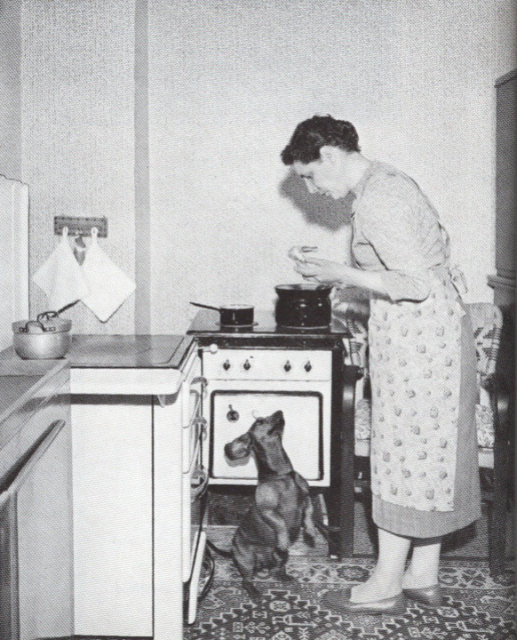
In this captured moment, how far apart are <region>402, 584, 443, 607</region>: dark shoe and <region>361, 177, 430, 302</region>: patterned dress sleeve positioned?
3.24ft

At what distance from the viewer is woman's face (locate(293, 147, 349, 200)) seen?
8.05ft

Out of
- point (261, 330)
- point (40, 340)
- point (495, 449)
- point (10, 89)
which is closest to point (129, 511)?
point (40, 340)

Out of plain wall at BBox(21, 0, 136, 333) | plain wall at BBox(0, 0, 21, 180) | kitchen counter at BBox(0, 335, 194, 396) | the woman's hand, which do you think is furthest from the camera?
A: plain wall at BBox(21, 0, 136, 333)

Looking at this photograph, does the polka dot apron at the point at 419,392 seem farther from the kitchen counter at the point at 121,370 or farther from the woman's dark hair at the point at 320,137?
the kitchen counter at the point at 121,370

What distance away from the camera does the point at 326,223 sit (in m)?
3.83

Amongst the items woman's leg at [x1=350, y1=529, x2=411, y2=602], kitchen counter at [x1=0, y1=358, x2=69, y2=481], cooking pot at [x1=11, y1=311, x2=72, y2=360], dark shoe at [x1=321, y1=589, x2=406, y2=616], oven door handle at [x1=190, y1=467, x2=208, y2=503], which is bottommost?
dark shoe at [x1=321, y1=589, x2=406, y2=616]

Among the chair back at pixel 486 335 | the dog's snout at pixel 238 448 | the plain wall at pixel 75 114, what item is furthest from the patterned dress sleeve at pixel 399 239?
the plain wall at pixel 75 114

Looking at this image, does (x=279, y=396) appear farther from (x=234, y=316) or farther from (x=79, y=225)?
(x=79, y=225)

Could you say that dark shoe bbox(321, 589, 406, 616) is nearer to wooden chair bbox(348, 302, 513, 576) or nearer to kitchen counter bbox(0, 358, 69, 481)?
wooden chair bbox(348, 302, 513, 576)

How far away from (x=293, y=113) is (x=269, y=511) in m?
2.02

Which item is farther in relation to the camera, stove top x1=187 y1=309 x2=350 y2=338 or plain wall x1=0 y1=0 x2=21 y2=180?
stove top x1=187 y1=309 x2=350 y2=338

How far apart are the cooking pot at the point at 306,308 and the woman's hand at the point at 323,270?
2.08 feet

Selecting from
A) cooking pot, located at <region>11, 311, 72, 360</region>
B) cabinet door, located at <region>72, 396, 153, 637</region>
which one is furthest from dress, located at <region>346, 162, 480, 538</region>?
cooking pot, located at <region>11, 311, 72, 360</region>

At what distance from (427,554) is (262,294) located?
5.55 feet
